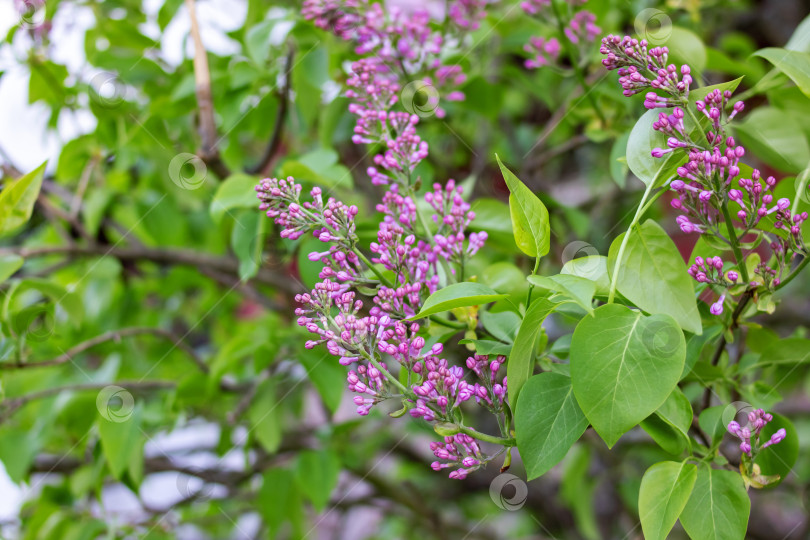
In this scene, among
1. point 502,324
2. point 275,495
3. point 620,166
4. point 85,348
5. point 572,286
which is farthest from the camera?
point 275,495

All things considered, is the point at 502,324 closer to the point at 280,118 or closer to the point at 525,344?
the point at 525,344

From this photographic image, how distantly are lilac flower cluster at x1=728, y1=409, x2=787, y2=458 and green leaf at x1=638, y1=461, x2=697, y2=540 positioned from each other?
40 mm

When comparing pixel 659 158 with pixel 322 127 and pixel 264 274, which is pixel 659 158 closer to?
pixel 322 127

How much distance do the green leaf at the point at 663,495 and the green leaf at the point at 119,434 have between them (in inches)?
26.0

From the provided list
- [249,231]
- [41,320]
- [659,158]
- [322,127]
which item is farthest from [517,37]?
[41,320]

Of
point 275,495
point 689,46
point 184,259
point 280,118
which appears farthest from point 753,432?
point 184,259

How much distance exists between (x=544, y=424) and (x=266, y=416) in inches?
23.7

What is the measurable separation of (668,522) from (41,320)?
1.00m

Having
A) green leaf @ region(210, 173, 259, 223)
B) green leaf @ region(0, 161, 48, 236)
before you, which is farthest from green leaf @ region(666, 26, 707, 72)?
green leaf @ region(0, 161, 48, 236)

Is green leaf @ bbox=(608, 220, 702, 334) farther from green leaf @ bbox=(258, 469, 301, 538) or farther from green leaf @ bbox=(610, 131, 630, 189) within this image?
green leaf @ bbox=(258, 469, 301, 538)

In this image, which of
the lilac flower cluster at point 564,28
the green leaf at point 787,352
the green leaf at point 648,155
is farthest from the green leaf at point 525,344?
the lilac flower cluster at point 564,28

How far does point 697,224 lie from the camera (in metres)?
0.47

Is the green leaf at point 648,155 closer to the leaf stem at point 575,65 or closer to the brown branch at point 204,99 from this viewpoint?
the leaf stem at point 575,65

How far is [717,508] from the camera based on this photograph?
45cm
